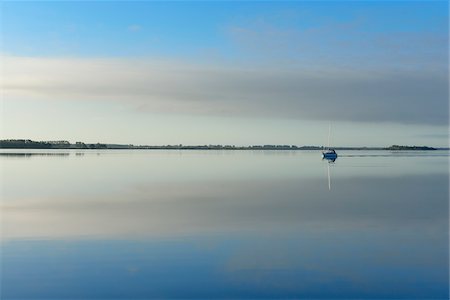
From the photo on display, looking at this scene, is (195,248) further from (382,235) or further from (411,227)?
(411,227)

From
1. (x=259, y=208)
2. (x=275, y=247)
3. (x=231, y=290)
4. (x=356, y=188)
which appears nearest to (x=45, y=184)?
(x=259, y=208)

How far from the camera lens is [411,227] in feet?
40.9

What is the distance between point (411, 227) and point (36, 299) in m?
9.68

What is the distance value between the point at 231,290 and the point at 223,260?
1.71 m

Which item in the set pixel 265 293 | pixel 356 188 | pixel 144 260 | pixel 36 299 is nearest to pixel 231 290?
pixel 265 293

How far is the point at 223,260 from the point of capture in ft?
29.3

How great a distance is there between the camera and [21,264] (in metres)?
8.62

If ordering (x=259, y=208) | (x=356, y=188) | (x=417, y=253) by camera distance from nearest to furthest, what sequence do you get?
(x=417, y=253) → (x=259, y=208) → (x=356, y=188)

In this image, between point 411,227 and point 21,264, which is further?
point 411,227

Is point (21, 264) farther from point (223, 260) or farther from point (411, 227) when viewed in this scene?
point (411, 227)

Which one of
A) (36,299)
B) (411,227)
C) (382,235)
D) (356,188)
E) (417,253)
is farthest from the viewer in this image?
(356,188)

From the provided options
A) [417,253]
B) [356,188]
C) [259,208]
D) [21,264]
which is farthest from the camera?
[356,188]

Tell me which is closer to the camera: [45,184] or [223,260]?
[223,260]

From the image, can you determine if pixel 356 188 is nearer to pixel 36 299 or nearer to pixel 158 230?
pixel 158 230
